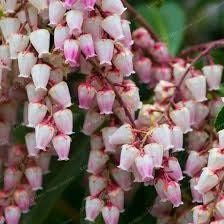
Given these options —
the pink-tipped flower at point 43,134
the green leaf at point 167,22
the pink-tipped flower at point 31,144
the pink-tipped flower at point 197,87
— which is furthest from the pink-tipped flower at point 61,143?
the green leaf at point 167,22

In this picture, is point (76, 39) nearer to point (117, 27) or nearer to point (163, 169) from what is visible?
point (117, 27)

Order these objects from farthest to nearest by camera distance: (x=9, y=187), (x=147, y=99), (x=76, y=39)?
(x=147, y=99), (x=9, y=187), (x=76, y=39)

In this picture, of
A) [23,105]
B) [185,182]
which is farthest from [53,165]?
[185,182]

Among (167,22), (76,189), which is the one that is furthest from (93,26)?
(167,22)

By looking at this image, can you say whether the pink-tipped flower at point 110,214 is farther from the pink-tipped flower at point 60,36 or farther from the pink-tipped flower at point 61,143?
the pink-tipped flower at point 60,36

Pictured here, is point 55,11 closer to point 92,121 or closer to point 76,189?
point 92,121

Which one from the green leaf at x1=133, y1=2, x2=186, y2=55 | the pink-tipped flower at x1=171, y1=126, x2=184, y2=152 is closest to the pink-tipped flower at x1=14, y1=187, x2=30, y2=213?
the pink-tipped flower at x1=171, y1=126, x2=184, y2=152
